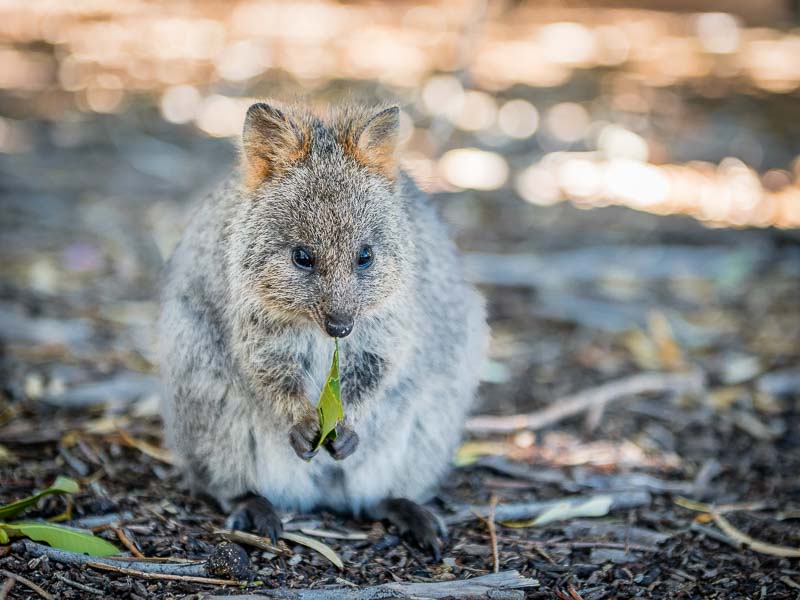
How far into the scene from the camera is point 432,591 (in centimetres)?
316

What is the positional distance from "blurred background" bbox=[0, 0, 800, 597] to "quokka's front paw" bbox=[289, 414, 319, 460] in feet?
3.68

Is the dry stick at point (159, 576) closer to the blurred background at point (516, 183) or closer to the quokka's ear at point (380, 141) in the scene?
the blurred background at point (516, 183)

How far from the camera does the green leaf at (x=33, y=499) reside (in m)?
3.35

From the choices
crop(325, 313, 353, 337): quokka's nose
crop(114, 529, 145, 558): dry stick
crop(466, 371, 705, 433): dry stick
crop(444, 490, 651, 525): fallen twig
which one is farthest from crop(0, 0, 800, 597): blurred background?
crop(325, 313, 353, 337): quokka's nose

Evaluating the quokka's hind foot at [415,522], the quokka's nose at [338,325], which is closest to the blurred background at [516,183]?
the quokka's hind foot at [415,522]

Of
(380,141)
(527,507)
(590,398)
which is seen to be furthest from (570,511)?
(380,141)

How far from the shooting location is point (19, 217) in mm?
7305

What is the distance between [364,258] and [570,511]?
4.70 feet

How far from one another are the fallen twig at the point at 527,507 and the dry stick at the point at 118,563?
3.66 ft

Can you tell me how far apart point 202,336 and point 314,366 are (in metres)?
0.46

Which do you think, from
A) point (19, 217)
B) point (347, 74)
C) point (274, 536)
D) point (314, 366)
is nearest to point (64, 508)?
point (274, 536)

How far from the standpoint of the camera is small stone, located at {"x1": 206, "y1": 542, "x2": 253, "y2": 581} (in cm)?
320

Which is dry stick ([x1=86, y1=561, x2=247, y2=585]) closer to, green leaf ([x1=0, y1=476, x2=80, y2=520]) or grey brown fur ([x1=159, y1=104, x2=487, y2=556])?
green leaf ([x1=0, y1=476, x2=80, y2=520])

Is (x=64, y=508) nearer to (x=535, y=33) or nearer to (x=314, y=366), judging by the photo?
(x=314, y=366)
